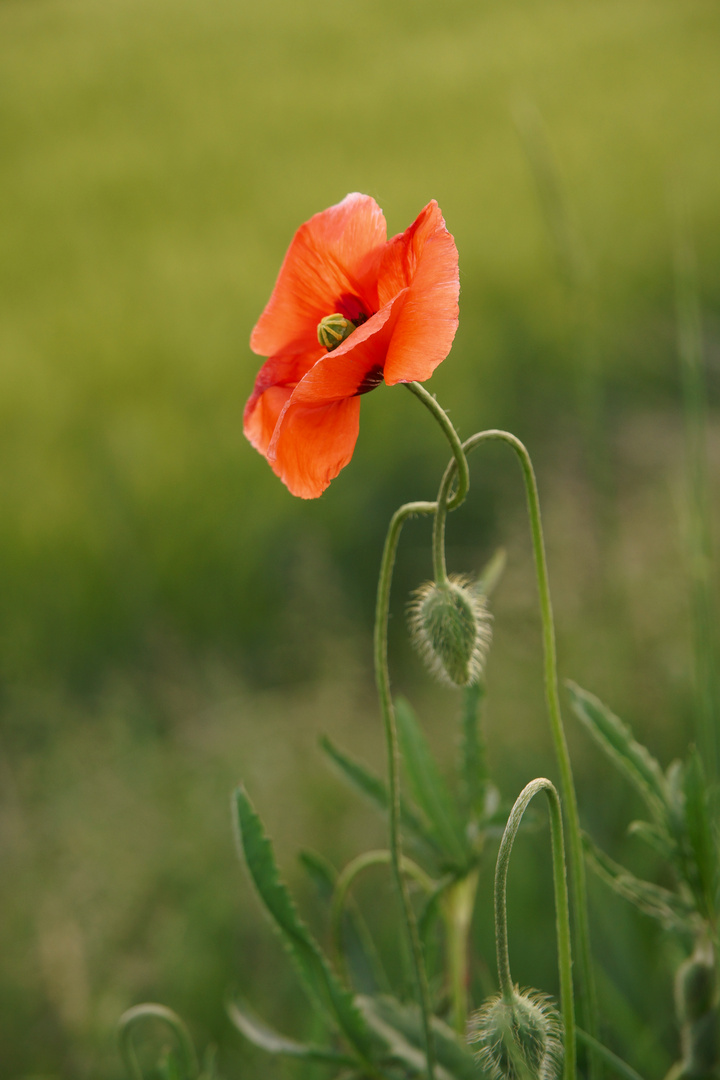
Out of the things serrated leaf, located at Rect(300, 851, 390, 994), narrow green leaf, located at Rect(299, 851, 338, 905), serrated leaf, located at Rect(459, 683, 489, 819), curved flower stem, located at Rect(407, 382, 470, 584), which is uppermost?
curved flower stem, located at Rect(407, 382, 470, 584)

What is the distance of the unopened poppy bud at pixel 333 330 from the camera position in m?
0.47

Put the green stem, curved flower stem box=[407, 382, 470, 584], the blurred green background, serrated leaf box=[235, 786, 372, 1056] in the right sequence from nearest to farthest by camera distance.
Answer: curved flower stem box=[407, 382, 470, 584] → serrated leaf box=[235, 786, 372, 1056] → the green stem → the blurred green background

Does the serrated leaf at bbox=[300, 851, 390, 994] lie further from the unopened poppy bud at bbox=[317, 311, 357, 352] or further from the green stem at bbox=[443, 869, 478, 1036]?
the unopened poppy bud at bbox=[317, 311, 357, 352]

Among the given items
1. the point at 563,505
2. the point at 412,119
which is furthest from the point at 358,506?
the point at 412,119

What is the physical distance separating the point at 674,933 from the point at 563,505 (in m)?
1.38

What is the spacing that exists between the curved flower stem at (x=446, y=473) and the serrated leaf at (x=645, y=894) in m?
0.19

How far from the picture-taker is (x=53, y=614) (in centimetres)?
162

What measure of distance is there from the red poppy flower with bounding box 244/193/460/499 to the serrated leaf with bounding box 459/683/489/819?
25 centimetres

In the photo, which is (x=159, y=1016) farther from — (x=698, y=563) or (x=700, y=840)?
(x=698, y=563)

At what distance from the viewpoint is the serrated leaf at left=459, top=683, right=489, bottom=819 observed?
2.08 ft

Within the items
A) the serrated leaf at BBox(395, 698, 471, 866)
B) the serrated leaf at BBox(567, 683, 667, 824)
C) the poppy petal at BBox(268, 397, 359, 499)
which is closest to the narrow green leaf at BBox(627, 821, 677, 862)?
the serrated leaf at BBox(567, 683, 667, 824)

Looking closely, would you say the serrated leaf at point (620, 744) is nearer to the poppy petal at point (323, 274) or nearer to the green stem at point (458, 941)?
the green stem at point (458, 941)

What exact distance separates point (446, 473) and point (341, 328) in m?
0.09

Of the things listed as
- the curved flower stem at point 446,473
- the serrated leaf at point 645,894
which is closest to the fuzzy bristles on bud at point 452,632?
the curved flower stem at point 446,473
